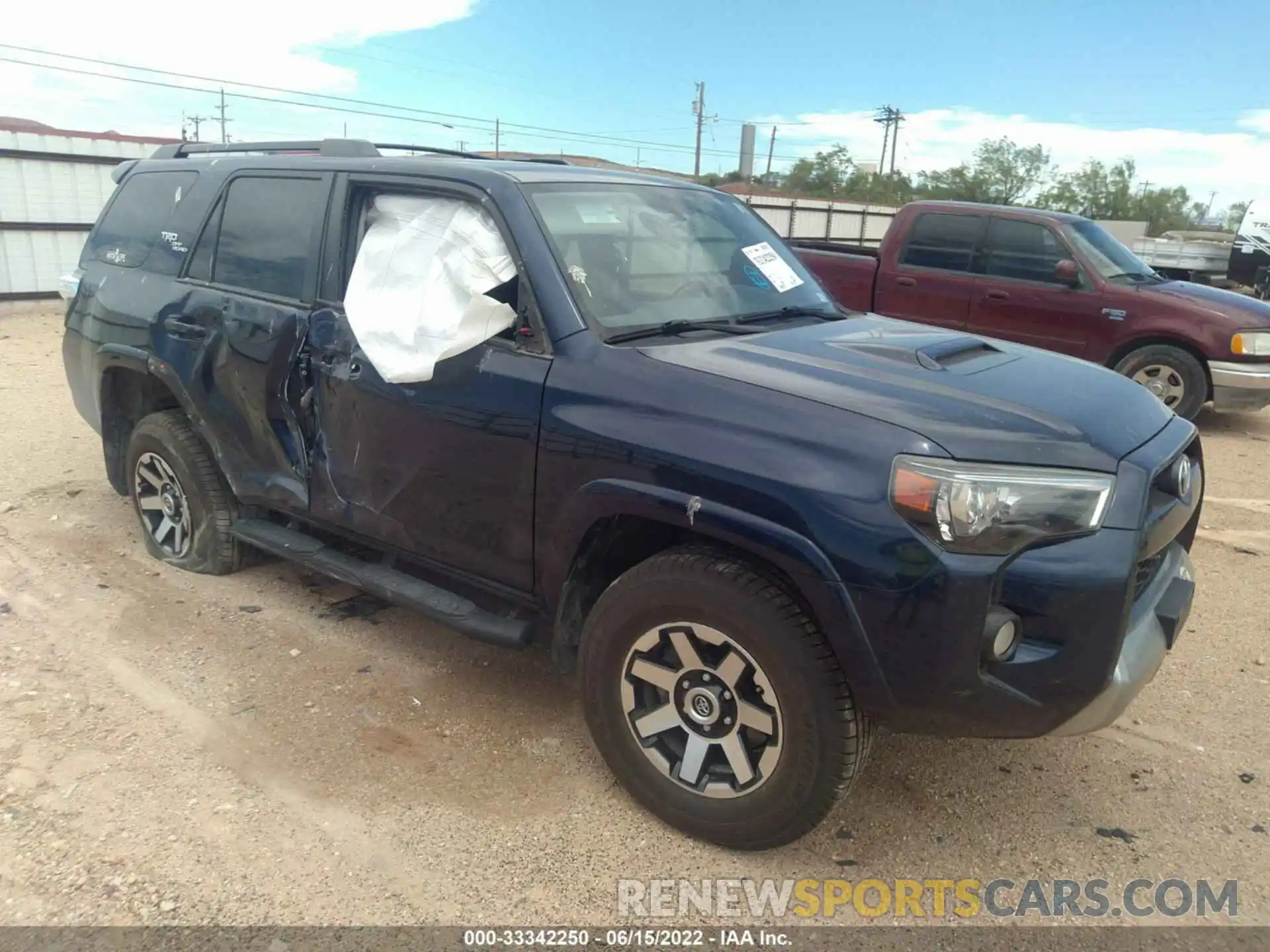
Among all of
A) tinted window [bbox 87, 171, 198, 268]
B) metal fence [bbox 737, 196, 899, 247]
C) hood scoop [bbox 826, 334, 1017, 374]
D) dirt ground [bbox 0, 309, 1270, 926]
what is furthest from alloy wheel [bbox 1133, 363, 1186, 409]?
metal fence [bbox 737, 196, 899, 247]

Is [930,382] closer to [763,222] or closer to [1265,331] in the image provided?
[763,222]

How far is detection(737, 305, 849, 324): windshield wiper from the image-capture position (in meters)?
3.46

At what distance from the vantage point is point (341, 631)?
167 inches

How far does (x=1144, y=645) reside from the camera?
2596mm

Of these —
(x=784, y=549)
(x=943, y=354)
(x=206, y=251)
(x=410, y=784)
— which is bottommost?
(x=410, y=784)

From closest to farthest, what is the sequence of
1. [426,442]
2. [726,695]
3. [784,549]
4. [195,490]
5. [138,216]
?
1. [784,549]
2. [726,695]
3. [426,442]
4. [195,490]
5. [138,216]

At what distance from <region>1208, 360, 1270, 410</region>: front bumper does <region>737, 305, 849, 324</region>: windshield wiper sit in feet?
18.4

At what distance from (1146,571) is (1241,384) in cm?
619

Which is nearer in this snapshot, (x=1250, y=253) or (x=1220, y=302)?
(x=1220, y=302)

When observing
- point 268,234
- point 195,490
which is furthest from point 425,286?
point 195,490

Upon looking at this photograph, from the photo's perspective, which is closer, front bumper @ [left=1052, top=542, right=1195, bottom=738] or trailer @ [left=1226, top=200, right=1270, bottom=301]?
front bumper @ [left=1052, top=542, right=1195, bottom=738]

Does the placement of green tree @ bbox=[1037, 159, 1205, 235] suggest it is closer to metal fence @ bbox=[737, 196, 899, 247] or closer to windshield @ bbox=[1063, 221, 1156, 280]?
metal fence @ bbox=[737, 196, 899, 247]

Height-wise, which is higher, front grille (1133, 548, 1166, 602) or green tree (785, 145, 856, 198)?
green tree (785, 145, 856, 198)

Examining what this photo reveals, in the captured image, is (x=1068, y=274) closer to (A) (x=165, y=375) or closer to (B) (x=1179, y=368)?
(B) (x=1179, y=368)
